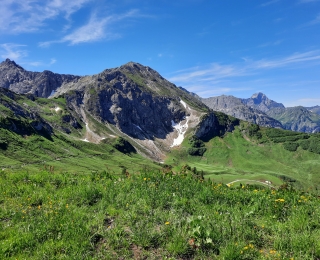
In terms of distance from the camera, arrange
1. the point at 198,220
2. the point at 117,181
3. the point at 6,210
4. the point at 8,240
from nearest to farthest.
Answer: the point at 8,240, the point at 198,220, the point at 6,210, the point at 117,181

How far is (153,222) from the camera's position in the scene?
10414 mm

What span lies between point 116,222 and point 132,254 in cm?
197

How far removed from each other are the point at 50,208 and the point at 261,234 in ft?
29.4

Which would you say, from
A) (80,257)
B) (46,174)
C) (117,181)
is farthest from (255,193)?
(46,174)

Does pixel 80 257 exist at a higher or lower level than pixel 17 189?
lower

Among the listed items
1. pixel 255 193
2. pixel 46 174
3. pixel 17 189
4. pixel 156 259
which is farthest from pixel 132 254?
pixel 46 174

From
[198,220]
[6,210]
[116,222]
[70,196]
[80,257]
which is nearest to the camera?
[80,257]

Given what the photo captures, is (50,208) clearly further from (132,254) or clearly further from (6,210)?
(132,254)

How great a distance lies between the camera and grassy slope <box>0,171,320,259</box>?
8625 millimetres

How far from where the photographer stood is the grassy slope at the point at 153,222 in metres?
8.62

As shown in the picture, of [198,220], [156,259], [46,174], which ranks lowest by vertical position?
[156,259]

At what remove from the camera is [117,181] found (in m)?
15.4

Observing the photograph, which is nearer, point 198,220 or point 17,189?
point 198,220

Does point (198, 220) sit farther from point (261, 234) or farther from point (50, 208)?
point (50, 208)
